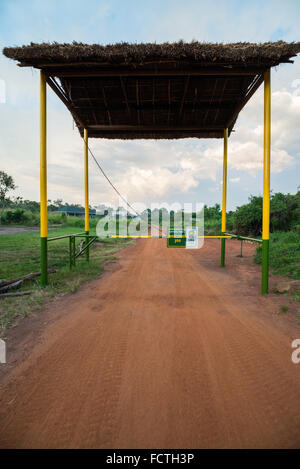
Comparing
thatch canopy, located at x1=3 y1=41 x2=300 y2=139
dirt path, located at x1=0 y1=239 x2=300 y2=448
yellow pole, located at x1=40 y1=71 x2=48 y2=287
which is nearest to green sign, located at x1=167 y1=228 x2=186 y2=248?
dirt path, located at x1=0 y1=239 x2=300 y2=448

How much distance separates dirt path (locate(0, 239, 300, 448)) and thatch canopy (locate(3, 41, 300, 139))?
4.43m

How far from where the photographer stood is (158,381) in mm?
1896

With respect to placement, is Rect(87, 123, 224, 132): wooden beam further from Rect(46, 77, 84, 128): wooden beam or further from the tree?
the tree

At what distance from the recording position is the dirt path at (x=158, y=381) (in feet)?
4.71

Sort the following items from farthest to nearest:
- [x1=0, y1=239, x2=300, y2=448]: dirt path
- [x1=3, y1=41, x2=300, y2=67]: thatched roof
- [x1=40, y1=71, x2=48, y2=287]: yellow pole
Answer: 1. [x1=40, y1=71, x2=48, y2=287]: yellow pole
2. [x1=3, y1=41, x2=300, y2=67]: thatched roof
3. [x1=0, y1=239, x2=300, y2=448]: dirt path

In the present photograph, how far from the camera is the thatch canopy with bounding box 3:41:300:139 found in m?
3.82

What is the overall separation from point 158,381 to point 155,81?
577cm

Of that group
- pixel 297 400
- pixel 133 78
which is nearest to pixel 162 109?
pixel 133 78

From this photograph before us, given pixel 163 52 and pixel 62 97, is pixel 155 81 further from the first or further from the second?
pixel 62 97

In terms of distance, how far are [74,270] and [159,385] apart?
4.61m

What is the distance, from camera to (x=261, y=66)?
4.15m

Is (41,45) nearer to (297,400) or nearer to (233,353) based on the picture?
(233,353)

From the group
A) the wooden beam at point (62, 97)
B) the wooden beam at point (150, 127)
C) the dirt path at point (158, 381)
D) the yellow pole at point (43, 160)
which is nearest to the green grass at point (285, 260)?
the dirt path at point (158, 381)
